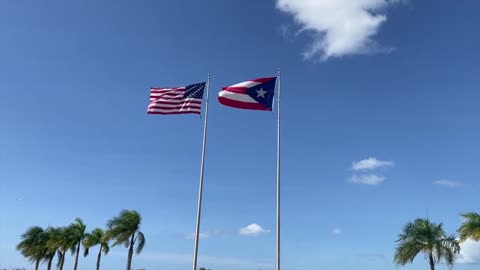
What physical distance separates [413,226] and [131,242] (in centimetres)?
2594

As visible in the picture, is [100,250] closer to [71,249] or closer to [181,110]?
[71,249]

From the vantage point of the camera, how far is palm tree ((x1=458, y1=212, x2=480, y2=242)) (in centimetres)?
3525

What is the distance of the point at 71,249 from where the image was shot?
6050cm

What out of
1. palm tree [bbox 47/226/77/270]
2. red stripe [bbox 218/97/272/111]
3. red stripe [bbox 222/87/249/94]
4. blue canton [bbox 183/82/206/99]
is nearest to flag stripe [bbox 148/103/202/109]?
blue canton [bbox 183/82/206/99]

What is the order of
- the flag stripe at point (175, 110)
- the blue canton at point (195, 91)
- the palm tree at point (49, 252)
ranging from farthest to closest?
1. the palm tree at point (49, 252)
2. the blue canton at point (195, 91)
3. the flag stripe at point (175, 110)

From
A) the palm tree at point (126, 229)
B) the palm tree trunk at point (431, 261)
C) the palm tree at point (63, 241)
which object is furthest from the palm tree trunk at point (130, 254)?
the palm tree trunk at point (431, 261)

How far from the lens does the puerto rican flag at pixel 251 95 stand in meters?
31.4

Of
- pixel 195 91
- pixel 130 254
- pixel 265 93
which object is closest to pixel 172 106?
pixel 195 91

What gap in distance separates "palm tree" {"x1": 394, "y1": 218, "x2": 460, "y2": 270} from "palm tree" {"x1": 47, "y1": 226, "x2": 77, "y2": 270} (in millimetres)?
38134

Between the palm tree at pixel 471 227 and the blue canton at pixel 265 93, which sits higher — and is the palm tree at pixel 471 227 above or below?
below

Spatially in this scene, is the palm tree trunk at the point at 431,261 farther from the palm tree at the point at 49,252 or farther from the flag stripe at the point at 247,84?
the palm tree at the point at 49,252

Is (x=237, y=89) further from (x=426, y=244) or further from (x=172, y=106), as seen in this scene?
(x=426, y=244)

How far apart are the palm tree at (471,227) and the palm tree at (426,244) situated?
14.4 feet

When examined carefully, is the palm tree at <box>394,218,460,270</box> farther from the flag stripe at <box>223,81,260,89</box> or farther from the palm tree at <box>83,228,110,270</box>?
the palm tree at <box>83,228,110,270</box>
